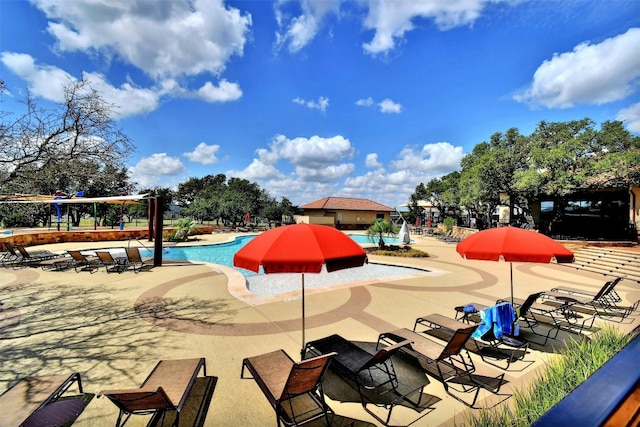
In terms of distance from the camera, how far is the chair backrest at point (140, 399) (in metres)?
2.80

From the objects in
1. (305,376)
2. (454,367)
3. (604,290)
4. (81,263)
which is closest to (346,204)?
(81,263)

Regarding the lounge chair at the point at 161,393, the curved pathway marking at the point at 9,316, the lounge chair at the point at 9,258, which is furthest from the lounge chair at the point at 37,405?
the lounge chair at the point at 9,258

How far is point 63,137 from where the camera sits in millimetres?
6371

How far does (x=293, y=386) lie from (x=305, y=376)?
0.55 ft

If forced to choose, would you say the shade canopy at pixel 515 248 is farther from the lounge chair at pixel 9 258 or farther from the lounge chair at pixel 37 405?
the lounge chair at pixel 9 258

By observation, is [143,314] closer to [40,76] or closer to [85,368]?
[85,368]

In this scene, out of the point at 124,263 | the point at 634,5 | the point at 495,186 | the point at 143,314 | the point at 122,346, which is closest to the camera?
the point at 122,346

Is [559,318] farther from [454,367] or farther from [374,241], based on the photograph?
[374,241]

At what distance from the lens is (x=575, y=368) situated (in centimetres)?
371

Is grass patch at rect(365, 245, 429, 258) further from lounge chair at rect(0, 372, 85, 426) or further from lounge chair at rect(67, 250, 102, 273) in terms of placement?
lounge chair at rect(0, 372, 85, 426)

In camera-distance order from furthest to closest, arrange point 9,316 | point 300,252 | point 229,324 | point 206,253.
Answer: point 206,253 < point 9,316 < point 229,324 < point 300,252

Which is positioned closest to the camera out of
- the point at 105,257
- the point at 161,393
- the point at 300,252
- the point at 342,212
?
the point at 161,393

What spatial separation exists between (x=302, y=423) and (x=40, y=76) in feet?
28.9

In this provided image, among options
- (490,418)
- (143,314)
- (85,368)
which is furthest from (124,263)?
(490,418)
